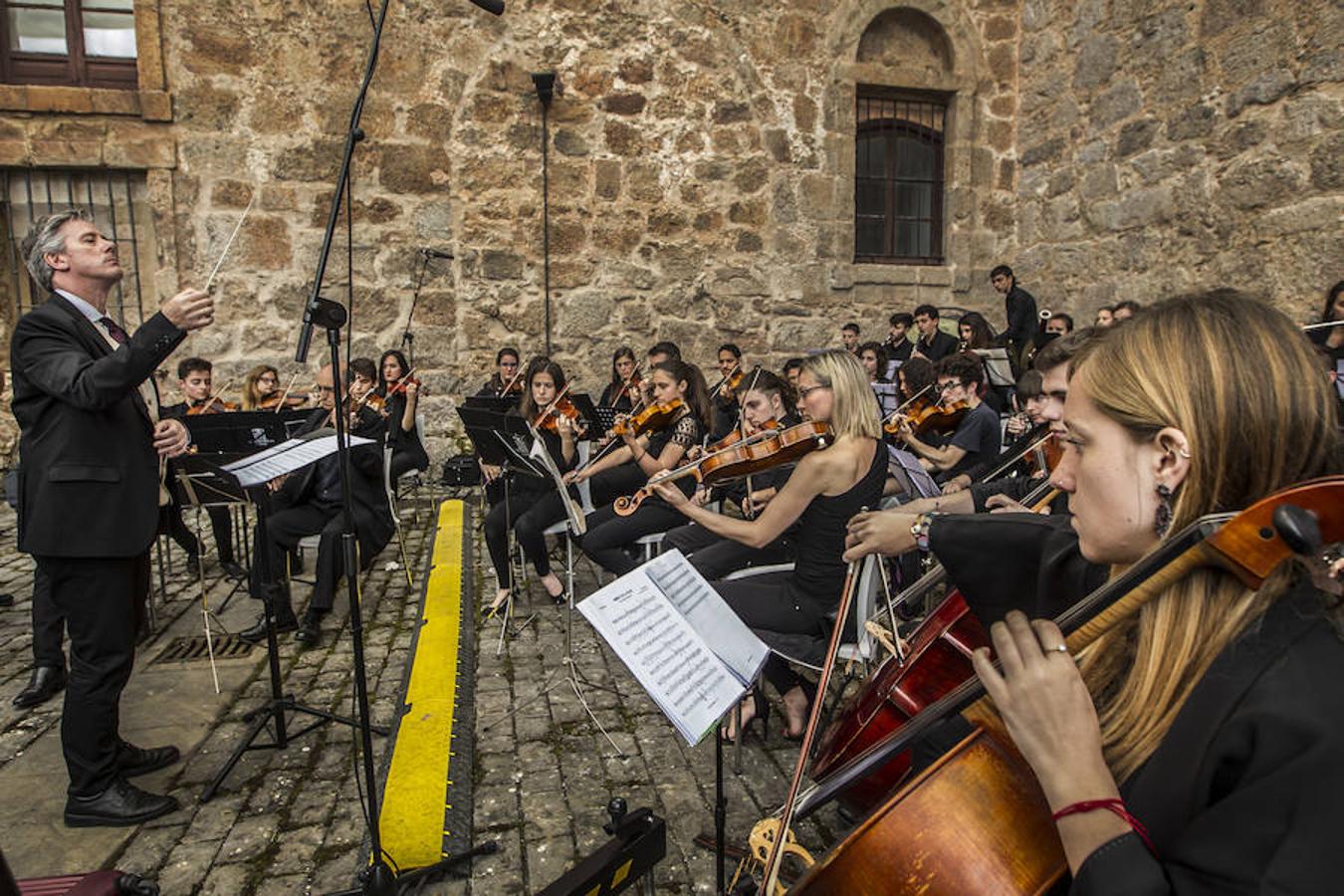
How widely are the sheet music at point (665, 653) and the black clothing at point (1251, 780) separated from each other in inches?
44.0

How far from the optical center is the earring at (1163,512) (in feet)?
3.97

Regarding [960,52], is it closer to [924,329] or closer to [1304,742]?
[924,329]

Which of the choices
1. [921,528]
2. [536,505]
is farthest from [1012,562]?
[536,505]

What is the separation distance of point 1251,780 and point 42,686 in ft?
15.3

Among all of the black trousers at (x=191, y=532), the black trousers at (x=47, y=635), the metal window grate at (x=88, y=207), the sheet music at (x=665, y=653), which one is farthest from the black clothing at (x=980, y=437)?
the metal window grate at (x=88, y=207)

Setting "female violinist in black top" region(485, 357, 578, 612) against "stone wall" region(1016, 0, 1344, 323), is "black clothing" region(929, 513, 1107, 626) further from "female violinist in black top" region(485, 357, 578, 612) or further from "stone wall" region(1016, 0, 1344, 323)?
"stone wall" region(1016, 0, 1344, 323)

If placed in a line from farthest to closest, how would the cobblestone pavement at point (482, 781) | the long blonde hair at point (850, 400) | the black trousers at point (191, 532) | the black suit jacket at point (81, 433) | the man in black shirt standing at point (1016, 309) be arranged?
1. the man in black shirt standing at point (1016, 309)
2. the black trousers at point (191, 532)
3. the long blonde hair at point (850, 400)
4. the black suit jacket at point (81, 433)
5. the cobblestone pavement at point (482, 781)

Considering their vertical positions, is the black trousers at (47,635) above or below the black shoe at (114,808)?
above

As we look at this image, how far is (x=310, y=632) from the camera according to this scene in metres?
4.55

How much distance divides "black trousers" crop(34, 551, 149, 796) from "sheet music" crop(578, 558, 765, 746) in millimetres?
1893

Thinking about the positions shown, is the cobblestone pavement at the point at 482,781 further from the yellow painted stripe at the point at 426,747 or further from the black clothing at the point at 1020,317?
the black clothing at the point at 1020,317

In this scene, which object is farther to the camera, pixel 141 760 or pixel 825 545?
pixel 825 545

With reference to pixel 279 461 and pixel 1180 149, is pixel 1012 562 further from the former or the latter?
pixel 1180 149

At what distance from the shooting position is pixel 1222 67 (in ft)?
23.7
